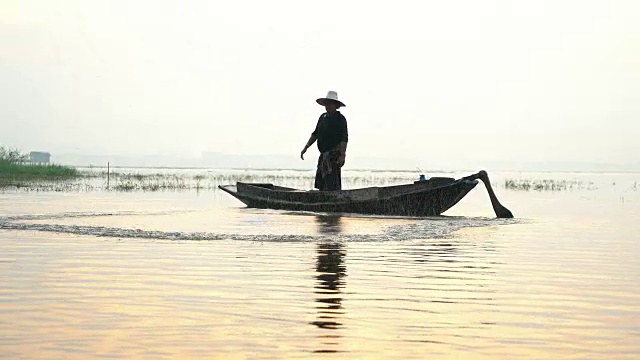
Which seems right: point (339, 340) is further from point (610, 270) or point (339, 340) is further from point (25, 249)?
point (25, 249)

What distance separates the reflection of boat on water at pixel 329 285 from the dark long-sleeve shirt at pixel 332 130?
609 centimetres

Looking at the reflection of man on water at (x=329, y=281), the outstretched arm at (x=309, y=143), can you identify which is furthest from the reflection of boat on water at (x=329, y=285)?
the outstretched arm at (x=309, y=143)

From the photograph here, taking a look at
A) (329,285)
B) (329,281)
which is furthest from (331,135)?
(329,285)

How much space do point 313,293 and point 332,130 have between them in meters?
11.6

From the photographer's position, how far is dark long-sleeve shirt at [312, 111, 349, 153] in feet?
63.1

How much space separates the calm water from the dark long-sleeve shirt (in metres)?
4.13

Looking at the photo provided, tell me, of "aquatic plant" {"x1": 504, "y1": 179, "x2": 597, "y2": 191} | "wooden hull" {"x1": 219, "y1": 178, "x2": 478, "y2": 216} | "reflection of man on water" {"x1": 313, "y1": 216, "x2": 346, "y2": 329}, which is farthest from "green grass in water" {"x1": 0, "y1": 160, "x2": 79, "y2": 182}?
"reflection of man on water" {"x1": 313, "y1": 216, "x2": 346, "y2": 329}

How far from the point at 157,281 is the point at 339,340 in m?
3.15

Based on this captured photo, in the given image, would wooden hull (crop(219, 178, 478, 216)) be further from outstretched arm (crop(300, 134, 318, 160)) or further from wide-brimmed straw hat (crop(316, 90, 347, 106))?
wide-brimmed straw hat (crop(316, 90, 347, 106))

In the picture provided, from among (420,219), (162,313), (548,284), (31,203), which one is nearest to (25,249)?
(162,313)

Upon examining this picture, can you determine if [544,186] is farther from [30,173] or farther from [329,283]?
[329,283]

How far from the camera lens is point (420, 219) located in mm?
18531

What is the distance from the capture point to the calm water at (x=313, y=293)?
5.66m

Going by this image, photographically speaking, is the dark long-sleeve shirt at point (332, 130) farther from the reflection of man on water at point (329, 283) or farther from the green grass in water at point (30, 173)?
the green grass in water at point (30, 173)
